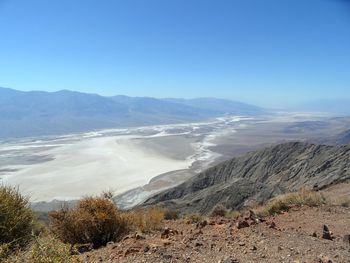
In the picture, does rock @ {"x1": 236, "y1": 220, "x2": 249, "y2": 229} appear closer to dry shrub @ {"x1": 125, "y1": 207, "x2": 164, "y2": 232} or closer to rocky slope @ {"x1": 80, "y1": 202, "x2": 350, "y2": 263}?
rocky slope @ {"x1": 80, "y1": 202, "x2": 350, "y2": 263}

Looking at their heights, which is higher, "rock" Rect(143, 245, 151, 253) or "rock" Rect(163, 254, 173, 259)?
"rock" Rect(163, 254, 173, 259)

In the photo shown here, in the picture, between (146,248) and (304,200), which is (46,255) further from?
(304,200)

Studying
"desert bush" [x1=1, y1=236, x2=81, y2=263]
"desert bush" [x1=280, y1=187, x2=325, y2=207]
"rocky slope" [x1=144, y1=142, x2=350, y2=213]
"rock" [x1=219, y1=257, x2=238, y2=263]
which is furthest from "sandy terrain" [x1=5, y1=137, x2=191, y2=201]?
"desert bush" [x1=1, y1=236, x2=81, y2=263]

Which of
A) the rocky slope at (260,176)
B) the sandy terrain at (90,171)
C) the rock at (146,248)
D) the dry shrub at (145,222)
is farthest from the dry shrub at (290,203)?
the sandy terrain at (90,171)

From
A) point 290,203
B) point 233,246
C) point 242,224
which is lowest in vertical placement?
point 290,203

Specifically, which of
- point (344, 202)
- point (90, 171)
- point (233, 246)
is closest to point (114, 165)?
point (90, 171)
